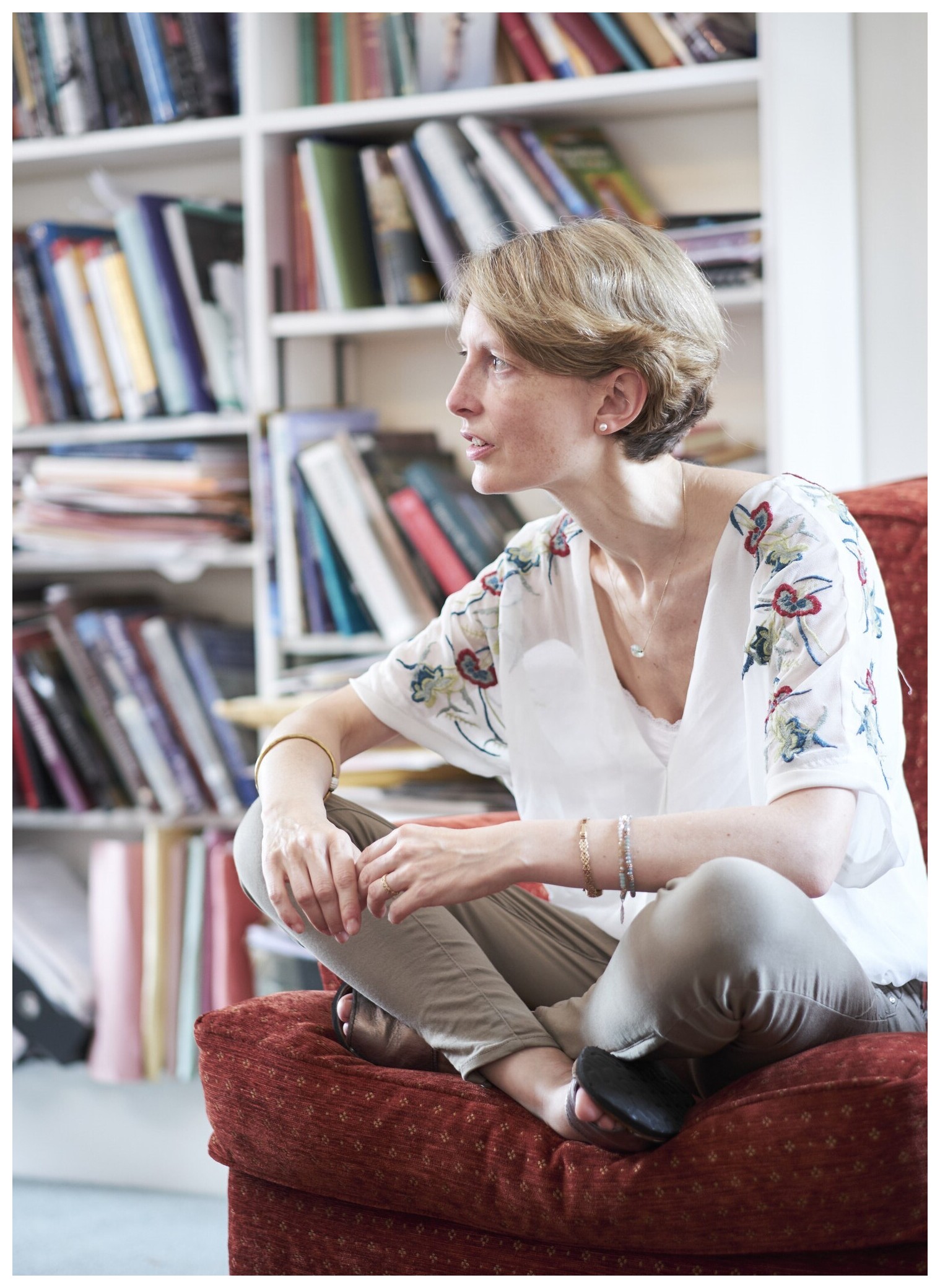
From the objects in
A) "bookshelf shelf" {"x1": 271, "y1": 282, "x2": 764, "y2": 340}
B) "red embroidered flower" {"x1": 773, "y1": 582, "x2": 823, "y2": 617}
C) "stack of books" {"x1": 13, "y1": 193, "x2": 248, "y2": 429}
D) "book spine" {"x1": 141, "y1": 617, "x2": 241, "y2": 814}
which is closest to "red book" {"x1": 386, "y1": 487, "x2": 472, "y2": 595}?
"bookshelf shelf" {"x1": 271, "y1": 282, "x2": 764, "y2": 340}

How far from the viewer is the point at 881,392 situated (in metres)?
1.82

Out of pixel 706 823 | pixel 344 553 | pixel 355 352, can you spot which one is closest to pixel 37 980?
pixel 344 553

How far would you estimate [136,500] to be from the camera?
6.47 ft

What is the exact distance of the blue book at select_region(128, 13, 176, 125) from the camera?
6.28ft

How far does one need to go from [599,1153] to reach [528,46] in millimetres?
1467

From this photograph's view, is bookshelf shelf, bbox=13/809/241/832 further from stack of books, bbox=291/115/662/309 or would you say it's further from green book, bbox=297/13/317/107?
green book, bbox=297/13/317/107

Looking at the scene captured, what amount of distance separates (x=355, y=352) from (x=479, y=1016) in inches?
52.6

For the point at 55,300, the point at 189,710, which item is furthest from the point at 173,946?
the point at 55,300

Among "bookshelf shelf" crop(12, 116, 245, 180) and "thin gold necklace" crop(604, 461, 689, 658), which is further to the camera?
"bookshelf shelf" crop(12, 116, 245, 180)

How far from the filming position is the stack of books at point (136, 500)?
1.97 meters

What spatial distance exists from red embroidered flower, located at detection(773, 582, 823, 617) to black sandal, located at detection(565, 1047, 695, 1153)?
369 millimetres

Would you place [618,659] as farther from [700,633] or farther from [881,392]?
[881,392]

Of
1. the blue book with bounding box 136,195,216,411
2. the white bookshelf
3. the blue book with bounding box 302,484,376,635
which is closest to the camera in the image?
the white bookshelf

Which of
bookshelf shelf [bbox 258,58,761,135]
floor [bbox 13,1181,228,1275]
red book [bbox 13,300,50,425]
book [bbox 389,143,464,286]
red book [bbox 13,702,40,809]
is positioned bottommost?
floor [bbox 13,1181,228,1275]
